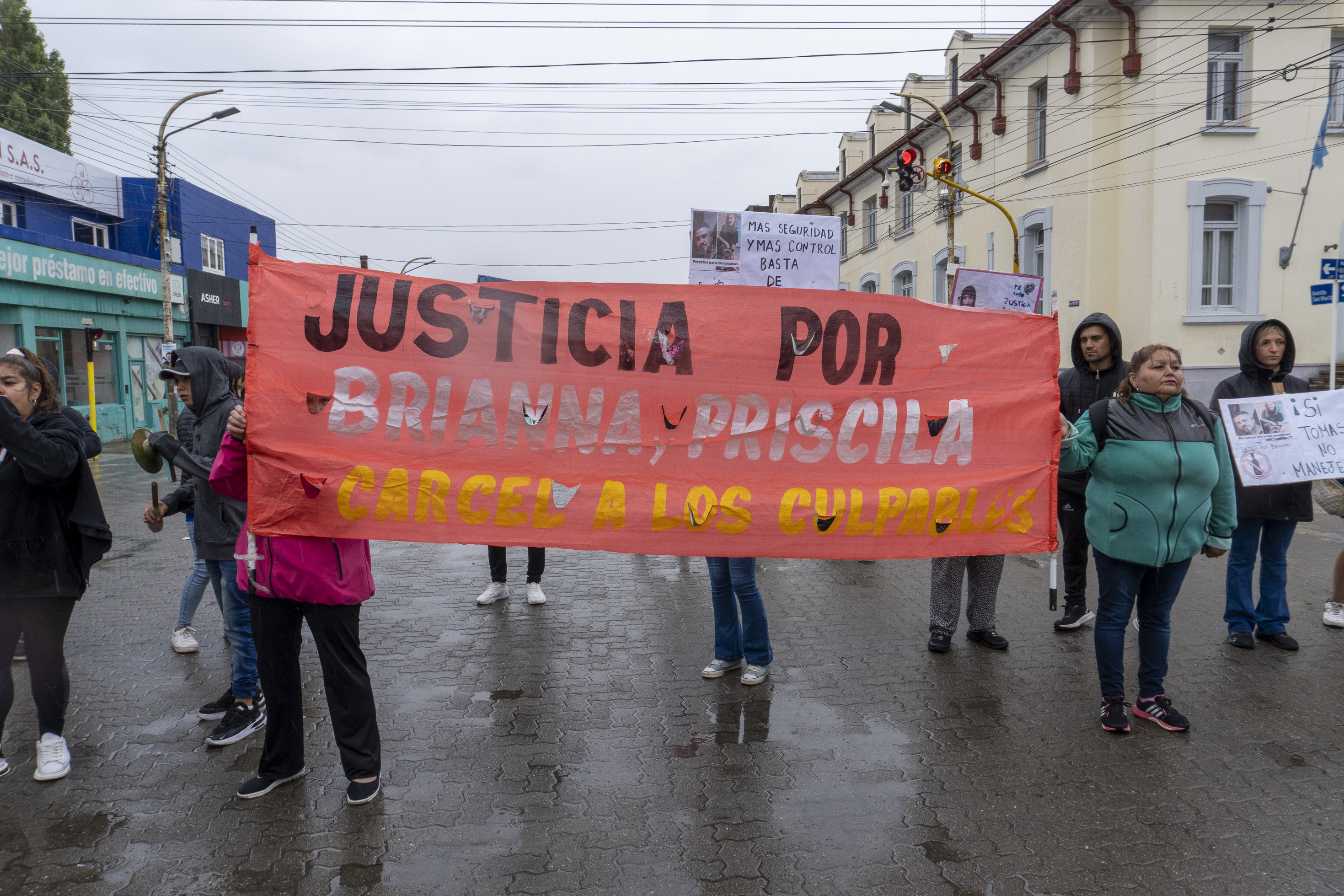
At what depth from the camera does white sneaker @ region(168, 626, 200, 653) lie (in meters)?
5.69

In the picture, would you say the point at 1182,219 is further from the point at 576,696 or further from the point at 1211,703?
the point at 576,696

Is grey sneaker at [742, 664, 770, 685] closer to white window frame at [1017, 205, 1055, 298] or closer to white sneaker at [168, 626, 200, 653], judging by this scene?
white sneaker at [168, 626, 200, 653]

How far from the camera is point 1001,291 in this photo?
8.58m

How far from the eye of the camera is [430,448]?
403 centimetres

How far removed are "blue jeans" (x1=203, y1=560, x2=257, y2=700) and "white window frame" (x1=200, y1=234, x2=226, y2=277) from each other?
32499mm

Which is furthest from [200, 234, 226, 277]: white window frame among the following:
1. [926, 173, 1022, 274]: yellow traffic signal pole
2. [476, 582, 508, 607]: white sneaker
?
[476, 582, 508, 607]: white sneaker

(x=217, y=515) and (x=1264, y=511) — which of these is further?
(x=1264, y=511)

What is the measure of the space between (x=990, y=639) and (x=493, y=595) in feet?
11.8

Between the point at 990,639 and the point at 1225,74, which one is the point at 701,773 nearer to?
the point at 990,639

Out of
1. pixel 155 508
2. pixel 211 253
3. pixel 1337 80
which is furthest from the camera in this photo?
pixel 211 253

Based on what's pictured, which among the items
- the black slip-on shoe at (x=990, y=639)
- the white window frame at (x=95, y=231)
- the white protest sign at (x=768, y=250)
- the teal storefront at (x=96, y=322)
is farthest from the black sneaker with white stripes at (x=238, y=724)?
the white window frame at (x=95, y=231)

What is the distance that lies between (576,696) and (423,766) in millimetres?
1055

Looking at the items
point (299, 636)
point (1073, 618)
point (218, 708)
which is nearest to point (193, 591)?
point (218, 708)

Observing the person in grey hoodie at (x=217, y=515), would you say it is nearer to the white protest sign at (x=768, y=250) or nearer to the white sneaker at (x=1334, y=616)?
the white protest sign at (x=768, y=250)
